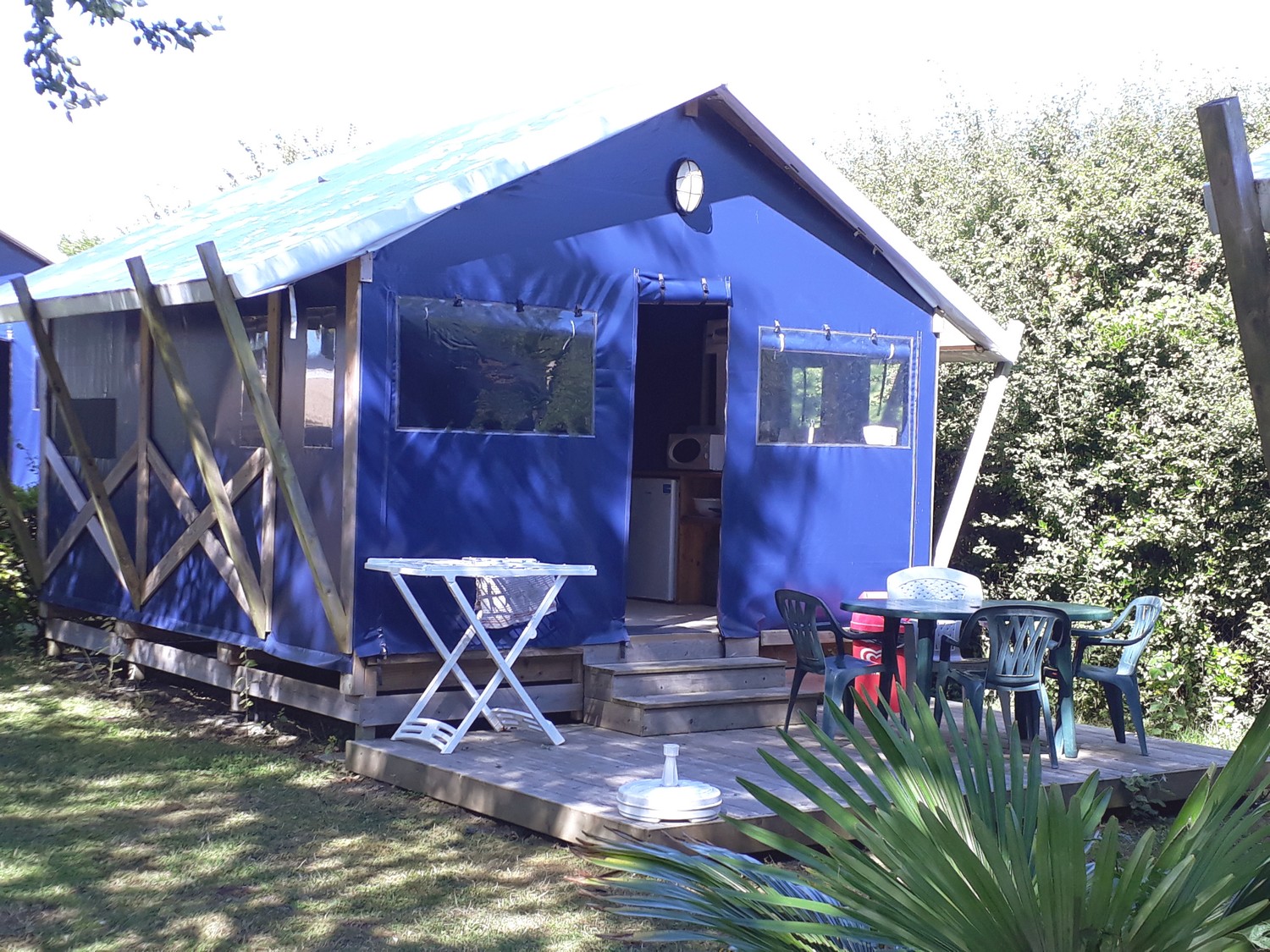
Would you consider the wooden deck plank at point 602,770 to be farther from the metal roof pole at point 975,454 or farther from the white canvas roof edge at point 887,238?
the white canvas roof edge at point 887,238

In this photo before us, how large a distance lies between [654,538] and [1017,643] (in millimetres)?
4040

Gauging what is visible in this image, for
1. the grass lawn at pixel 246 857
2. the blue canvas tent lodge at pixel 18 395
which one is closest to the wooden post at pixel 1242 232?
the grass lawn at pixel 246 857

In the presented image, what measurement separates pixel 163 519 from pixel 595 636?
296 centimetres

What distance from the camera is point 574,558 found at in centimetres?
744

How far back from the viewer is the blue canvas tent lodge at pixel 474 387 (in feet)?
22.5

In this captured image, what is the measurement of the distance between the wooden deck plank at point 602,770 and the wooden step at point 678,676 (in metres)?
0.26

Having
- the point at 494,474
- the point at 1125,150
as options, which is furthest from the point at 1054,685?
the point at 494,474

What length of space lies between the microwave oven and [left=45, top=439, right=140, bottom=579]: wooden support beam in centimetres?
373

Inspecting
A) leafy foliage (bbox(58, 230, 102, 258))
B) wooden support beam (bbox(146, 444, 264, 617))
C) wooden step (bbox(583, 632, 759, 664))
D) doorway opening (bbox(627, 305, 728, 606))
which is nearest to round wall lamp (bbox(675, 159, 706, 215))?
doorway opening (bbox(627, 305, 728, 606))

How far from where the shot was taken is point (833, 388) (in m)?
8.45

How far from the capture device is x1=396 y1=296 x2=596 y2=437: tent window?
694 cm

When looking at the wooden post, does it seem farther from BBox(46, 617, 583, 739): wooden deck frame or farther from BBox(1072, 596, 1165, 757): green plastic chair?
BBox(46, 617, 583, 739): wooden deck frame

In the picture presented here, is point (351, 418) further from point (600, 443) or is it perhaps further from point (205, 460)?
point (600, 443)

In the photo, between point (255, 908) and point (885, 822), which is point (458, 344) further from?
point (885, 822)
